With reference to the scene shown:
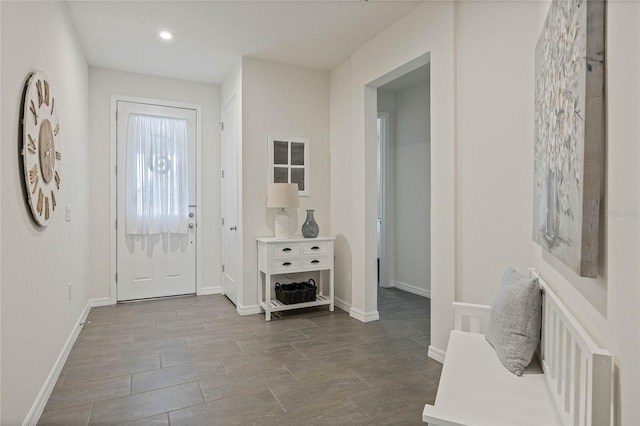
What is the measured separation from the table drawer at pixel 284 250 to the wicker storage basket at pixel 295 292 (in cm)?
38

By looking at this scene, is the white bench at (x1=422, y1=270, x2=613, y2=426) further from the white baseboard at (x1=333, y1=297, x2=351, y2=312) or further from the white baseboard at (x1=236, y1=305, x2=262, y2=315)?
the white baseboard at (x1=236, y1=305, x2=262, y2=315)

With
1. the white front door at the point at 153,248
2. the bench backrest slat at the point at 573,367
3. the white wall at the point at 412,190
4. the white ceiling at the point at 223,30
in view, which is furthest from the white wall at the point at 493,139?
the white front door at the point at 153,248

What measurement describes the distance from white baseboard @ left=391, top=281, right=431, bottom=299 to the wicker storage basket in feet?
5.42

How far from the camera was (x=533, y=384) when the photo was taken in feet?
5.06

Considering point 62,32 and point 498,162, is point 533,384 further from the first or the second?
point 62,32

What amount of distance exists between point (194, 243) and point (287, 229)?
1669mm

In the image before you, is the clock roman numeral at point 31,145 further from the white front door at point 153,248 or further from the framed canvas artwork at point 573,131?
the white front door at point 153,248

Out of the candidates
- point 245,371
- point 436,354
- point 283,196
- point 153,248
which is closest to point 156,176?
point 153,248

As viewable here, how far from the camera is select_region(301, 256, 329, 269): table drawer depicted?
158 inches

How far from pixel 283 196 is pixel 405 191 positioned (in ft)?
6.99

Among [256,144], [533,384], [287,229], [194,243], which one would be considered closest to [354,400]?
[533,384]

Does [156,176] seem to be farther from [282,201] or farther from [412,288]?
[412,288]

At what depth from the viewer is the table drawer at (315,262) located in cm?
400

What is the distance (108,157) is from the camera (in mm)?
4496
